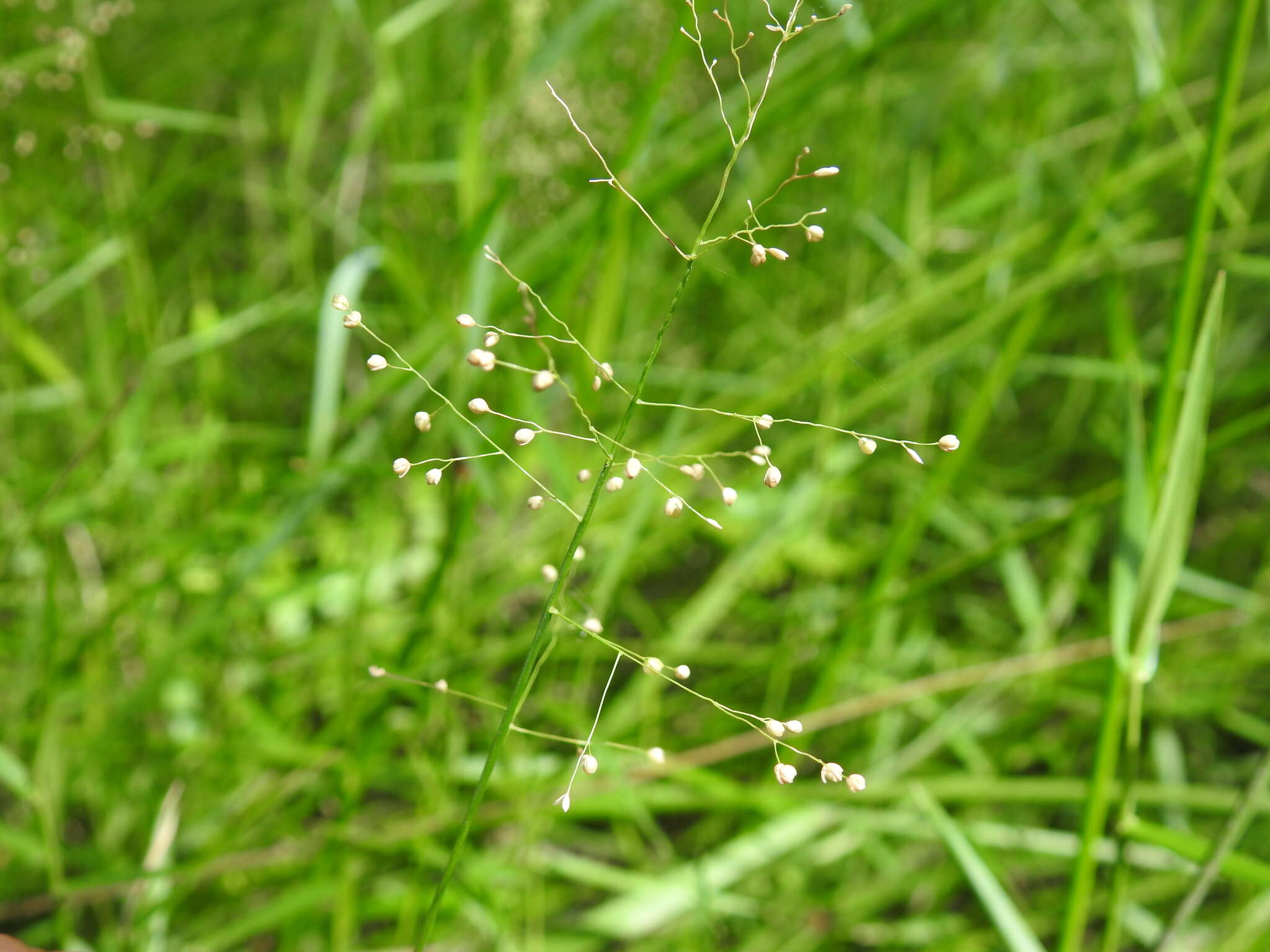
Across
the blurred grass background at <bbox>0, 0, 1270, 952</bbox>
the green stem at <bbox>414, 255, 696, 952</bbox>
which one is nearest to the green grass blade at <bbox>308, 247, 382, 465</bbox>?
the blurred grass background at <bbox>0, 0, 1270, 952</bbox>

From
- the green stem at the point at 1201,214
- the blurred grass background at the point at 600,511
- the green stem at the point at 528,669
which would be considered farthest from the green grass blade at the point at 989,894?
the green stem at the point at 528,669

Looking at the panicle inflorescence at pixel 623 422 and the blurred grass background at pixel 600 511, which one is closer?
the panicle inflorescence at pixel 623 422

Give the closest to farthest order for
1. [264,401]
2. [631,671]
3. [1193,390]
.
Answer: [1193,390] → [631,671] → [264,401]

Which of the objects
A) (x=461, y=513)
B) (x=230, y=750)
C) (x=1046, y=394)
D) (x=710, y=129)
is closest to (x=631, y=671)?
(x=230, y=750)

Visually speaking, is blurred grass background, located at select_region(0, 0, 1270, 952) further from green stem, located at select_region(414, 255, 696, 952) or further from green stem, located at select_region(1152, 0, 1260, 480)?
green stem, located at select_region(414, 255, 696, 952)

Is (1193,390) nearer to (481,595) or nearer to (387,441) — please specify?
(481,595)

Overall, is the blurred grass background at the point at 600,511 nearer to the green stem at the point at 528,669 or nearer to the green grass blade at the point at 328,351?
the green grass blade at the point at 328,351
